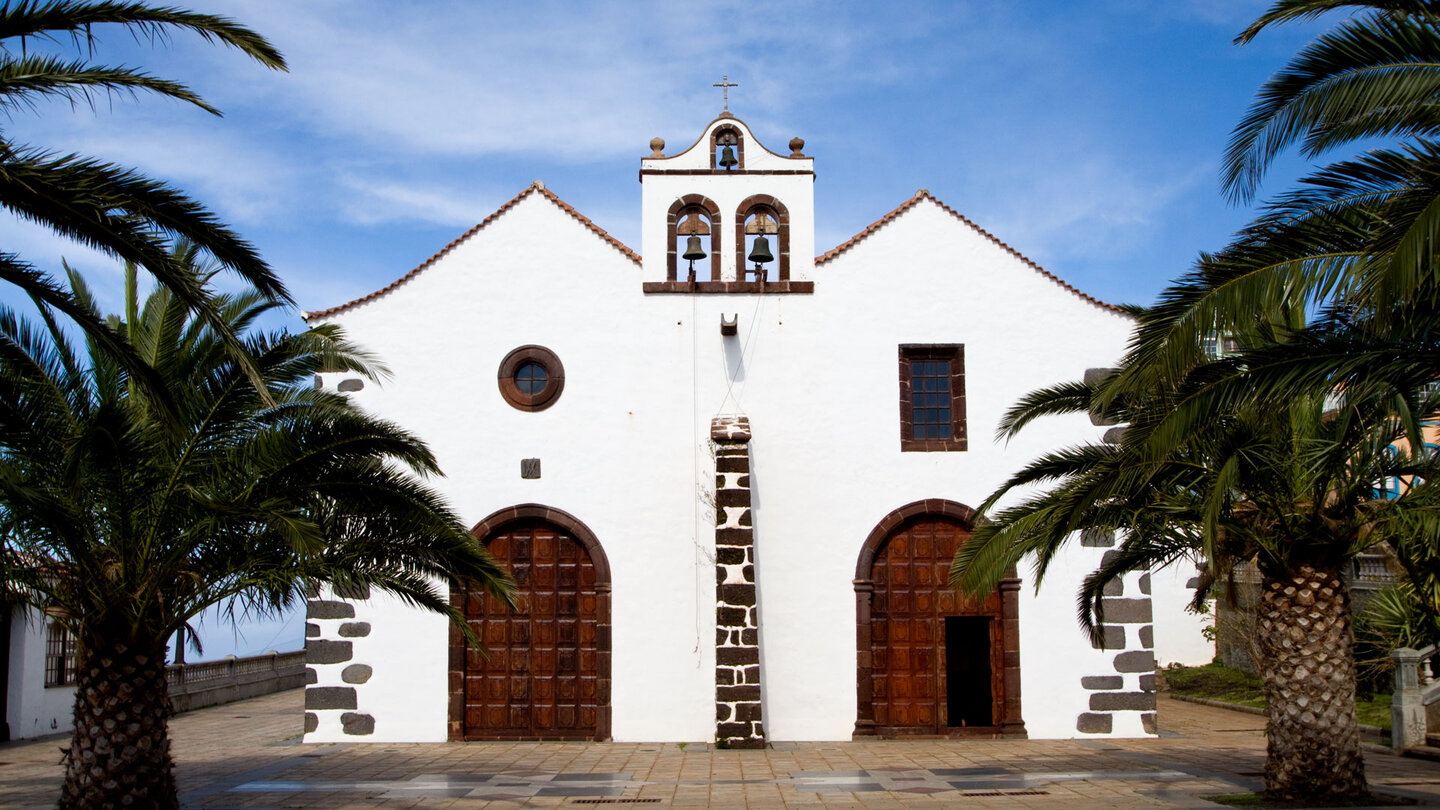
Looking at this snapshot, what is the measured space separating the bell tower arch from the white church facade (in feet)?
0.10

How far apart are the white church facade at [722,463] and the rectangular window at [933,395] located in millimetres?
34

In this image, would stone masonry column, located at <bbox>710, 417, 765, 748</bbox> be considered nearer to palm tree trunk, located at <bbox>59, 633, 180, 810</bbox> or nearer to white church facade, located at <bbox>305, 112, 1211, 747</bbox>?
white church facade, located at <bbox>305, 112, 1211, 747</bbox>

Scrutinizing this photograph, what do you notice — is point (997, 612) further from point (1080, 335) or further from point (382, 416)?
point (382, 416)

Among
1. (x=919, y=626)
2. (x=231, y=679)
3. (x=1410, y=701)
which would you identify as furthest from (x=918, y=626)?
(x=231, y=679)

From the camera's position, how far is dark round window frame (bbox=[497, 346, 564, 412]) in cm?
1639

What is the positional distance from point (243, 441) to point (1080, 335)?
11.1 m

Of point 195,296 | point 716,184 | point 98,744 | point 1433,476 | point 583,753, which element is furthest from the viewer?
point 716,184

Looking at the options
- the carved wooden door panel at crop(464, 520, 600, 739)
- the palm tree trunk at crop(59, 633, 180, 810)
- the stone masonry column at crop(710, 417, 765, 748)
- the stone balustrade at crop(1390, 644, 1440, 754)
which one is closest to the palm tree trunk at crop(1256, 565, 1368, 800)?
the stone balustrade at crop(1390, 644, 1440, 754)

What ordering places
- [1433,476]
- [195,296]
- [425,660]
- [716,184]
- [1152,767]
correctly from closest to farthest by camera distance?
[195,296]
[1433,476]
[1152,767]
[425,660]
[716,184]

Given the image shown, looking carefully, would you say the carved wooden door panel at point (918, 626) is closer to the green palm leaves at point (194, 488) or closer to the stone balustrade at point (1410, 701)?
the stone balustrade at point (1410, 701)

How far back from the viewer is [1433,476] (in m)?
10.4

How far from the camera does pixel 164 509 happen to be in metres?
9.85

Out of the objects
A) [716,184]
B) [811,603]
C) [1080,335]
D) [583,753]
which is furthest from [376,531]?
[1080,335]

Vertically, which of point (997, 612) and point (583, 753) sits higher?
point (997, 612)
